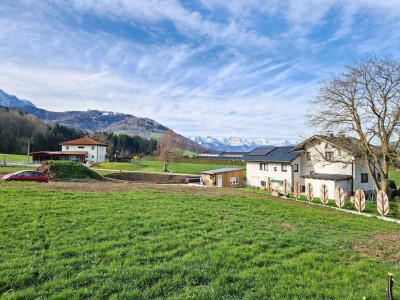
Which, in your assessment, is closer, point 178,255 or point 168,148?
point 178,255

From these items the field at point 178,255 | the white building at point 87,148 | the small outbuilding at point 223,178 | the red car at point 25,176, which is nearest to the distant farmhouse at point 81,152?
the white building at point 87,148

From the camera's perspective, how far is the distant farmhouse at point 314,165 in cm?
3507

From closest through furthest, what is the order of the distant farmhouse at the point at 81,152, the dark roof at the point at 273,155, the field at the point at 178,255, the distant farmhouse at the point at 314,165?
the field at the point at 178,255 → the distant farmhouse at the point at 314,165 → the dark roof at the point at 273,155 → the distant farmhouse at the point at 81,152

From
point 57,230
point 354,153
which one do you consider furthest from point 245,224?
Result: point 354,153

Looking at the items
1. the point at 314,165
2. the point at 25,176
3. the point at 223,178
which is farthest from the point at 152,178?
the point at 314,165

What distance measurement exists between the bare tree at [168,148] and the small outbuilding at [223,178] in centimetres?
1893

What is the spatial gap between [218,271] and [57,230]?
612cm

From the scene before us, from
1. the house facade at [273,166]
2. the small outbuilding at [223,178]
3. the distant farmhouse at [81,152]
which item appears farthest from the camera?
the distant farmhouse at [81,152]

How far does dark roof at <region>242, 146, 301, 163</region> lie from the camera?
1688 inches

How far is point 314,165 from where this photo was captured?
41.5 meters

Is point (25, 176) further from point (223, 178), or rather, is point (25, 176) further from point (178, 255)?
point (223, 178)

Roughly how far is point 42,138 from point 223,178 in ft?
277

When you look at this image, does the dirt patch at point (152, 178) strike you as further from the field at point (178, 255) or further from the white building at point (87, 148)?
the field at point (178, 255)

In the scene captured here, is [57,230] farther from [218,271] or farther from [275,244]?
[275,244]
